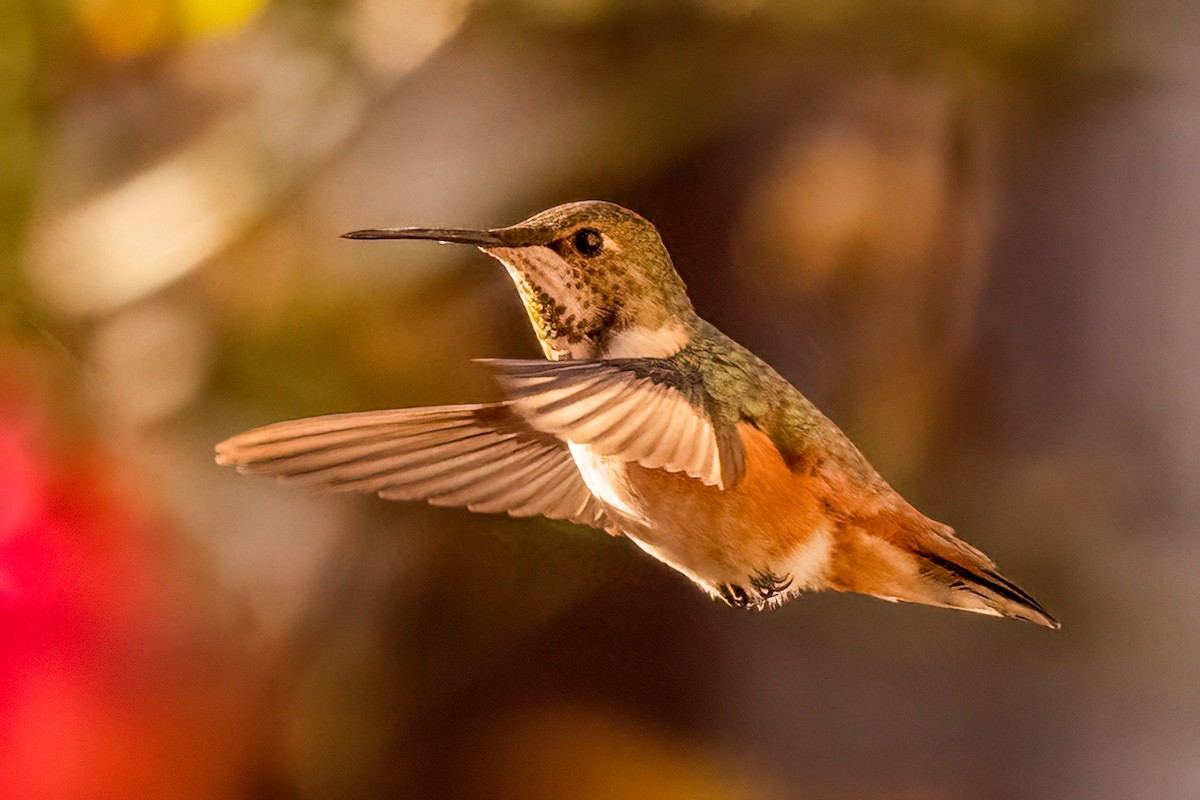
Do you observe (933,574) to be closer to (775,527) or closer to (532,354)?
(775,527)

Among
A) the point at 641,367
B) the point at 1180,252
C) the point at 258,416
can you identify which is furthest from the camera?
the point at 1180,252

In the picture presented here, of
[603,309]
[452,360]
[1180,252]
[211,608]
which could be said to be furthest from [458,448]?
[1180,252]

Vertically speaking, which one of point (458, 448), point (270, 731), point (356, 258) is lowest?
point (270, 731)

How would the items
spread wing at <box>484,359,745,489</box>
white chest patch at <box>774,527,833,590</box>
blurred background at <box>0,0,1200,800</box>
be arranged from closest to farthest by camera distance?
spread wing at <box>484,359,745,489</box>, white chest patch at <box>774,527,833,590</box>, blurred background at <box>0,0,1200,800</box>

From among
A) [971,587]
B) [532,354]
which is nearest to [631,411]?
[971,587]

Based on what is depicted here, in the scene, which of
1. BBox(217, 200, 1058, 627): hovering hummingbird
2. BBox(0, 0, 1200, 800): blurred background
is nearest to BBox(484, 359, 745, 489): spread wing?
BBox(217, 200, 1058, 627): hovering hummingbird

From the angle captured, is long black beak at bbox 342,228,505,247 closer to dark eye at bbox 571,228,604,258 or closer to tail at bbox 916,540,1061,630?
dark eye at bbox 571,228,604,258

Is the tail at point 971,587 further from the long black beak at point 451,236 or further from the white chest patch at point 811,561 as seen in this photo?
the long black beak at point 451,236

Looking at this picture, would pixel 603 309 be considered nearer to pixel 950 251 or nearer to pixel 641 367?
pixel 641 367
